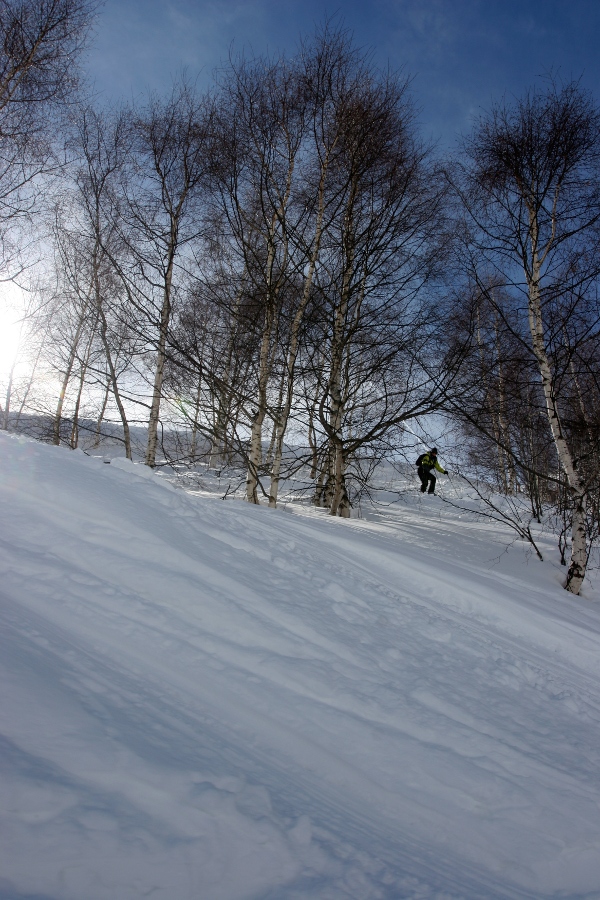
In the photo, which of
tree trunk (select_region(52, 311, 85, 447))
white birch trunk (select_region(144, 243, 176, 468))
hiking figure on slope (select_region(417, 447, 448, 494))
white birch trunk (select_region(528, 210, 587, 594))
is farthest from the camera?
hiking figure on slope (select_region(417, 447, 448, 494))

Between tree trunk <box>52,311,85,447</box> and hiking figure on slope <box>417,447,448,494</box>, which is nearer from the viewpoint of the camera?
tree trunk <box>52,311,85,447</box>

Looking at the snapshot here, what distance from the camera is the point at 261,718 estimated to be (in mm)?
1837

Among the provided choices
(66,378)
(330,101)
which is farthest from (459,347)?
A: (66,378)

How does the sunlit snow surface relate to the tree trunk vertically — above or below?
below

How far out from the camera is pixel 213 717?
5.73 feet

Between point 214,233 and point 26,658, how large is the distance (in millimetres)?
7874

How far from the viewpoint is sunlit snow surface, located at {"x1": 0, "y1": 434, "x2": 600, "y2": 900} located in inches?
44.3

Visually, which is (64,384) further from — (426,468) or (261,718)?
(261,718)

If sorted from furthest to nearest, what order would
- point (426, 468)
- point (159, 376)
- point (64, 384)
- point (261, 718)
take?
point (426, 468), point (64, 384), point (159, 376), point (261, 718)

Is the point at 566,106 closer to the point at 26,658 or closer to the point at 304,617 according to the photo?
the point at 304,617

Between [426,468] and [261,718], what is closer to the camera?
[261,718]

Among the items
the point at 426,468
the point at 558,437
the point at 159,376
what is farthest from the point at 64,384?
the point at 558,437

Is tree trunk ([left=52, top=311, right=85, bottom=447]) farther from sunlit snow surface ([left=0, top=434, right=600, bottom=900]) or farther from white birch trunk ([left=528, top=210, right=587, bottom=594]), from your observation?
white birch trunk ([left=528, top=210, right=587, bottom=594])

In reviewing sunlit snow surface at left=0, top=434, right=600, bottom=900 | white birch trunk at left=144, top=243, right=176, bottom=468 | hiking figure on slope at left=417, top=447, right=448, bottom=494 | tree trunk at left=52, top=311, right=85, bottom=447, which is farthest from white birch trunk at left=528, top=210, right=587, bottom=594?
tree trunk at left=52, top=311, right=85, bottom=447
